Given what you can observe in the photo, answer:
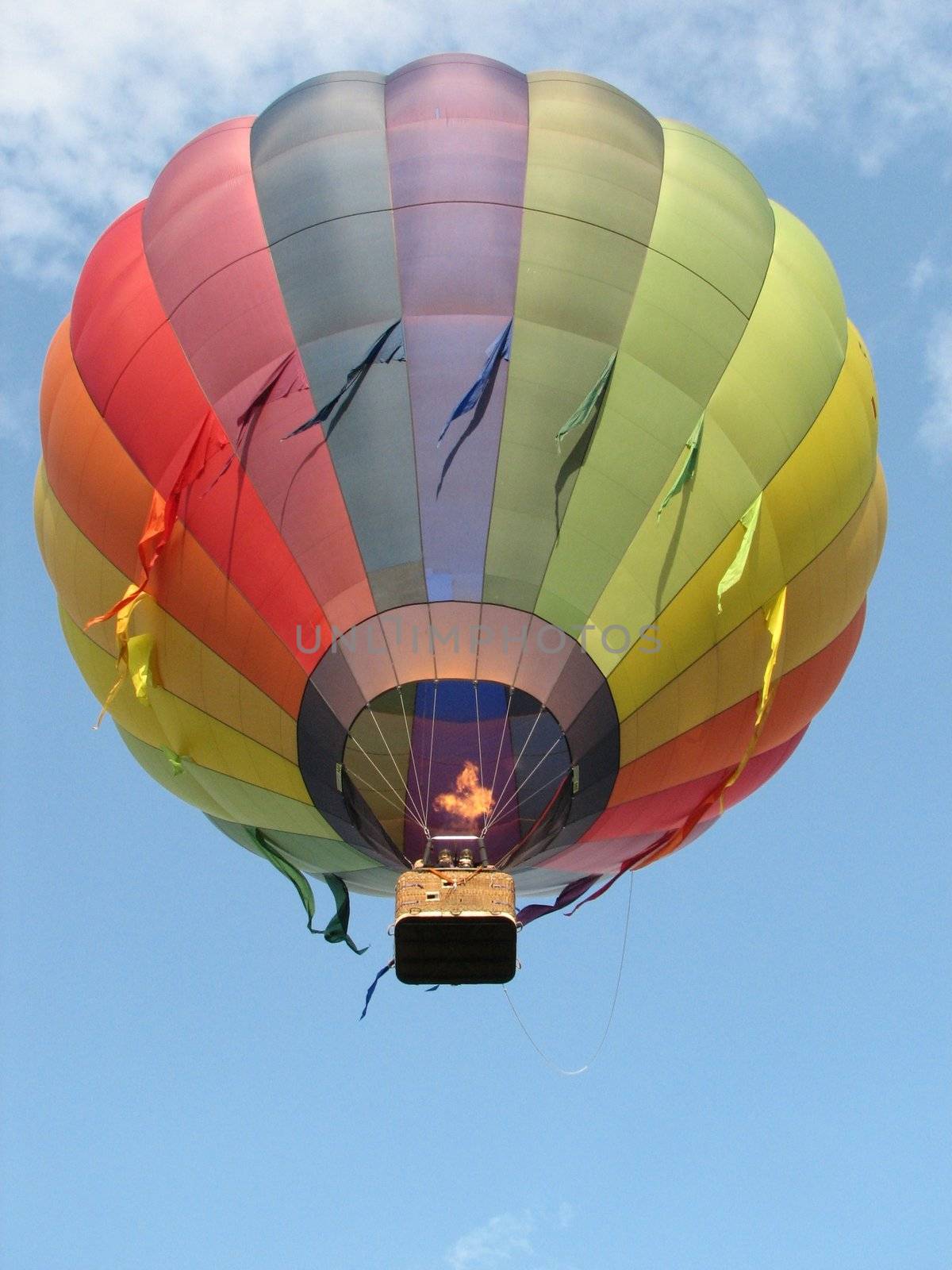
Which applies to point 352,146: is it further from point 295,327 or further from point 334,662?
point 334,662

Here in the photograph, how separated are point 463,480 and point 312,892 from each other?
15.6 feet

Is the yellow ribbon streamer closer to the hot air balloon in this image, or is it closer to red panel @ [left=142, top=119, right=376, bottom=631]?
the hot air balloon

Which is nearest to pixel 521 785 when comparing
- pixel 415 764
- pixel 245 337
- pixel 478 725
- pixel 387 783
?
pixel 478 725

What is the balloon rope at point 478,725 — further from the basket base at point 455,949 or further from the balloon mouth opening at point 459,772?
the basket base at point 455,949

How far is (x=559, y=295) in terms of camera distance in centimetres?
1728

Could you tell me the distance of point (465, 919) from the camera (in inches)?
634

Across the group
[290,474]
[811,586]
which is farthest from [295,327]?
[811,586]

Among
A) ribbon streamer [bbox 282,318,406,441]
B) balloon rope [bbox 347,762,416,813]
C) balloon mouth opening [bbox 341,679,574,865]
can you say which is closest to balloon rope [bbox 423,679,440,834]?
balloon mouth opening [bbox 341,679,574,865]

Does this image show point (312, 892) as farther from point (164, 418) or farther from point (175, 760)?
point (164, 418)

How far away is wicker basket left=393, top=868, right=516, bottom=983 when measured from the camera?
16.1 meters

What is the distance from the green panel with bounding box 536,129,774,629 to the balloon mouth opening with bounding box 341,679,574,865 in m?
0.99

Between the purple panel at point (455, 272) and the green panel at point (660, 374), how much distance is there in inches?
30.8

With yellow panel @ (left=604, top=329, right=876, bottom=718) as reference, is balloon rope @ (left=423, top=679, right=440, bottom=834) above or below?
below

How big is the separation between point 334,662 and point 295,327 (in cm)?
281
